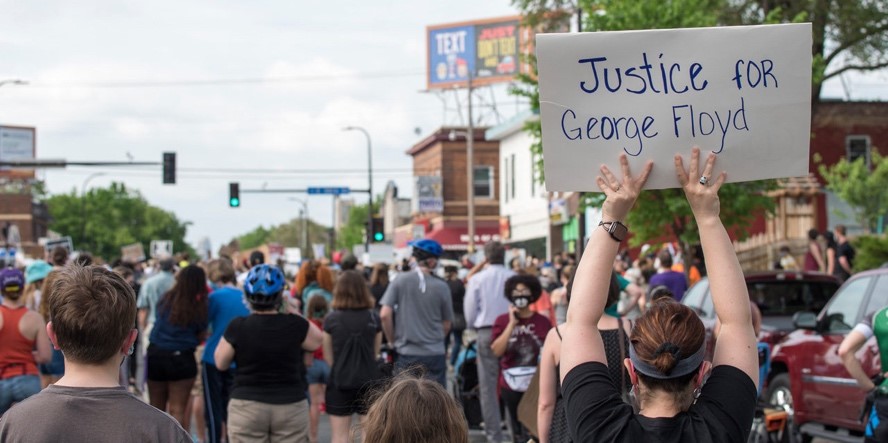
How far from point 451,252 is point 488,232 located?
259 centimetres

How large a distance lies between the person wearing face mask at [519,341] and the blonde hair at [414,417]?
577 centimetres

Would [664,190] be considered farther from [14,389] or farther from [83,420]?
[83,420]

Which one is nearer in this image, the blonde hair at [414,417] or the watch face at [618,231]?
the blonde hair at [414,417]

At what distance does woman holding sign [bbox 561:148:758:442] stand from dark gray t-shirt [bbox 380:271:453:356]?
7012mm

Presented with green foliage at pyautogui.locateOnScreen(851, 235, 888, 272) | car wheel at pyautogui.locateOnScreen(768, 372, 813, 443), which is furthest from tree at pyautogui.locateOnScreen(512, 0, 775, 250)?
car wheel at pyautogui.locateOnScreen(768, 372, 813, 443)

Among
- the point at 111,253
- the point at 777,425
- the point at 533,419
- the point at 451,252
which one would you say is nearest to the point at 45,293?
the point at 533,419

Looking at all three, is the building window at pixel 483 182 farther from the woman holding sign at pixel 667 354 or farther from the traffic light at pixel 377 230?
the woman holding sign at pixel 667 354

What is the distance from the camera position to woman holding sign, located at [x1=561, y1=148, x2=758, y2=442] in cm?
329

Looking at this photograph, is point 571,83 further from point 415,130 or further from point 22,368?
point 415,130

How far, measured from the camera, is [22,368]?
8.50m

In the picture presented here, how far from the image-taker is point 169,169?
3856 cm

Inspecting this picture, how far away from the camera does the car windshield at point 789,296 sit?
1274 cm

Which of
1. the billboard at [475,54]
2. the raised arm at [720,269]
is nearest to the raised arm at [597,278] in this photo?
the raised arm at [720,269]

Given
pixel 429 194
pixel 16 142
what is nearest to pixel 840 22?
pixel 429 194
